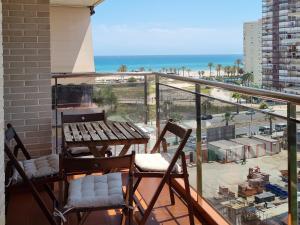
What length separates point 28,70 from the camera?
408 cm

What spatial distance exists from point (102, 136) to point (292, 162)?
1.60 meters

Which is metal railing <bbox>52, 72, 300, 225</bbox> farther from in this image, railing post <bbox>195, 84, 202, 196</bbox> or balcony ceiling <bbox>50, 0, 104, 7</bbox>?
balcony ceiling <bbox>50, 0, 104, 7</bbox>

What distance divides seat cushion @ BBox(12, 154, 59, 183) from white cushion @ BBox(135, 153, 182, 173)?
0.65 metres

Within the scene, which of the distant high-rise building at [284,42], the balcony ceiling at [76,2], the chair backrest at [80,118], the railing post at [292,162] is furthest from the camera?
the balcony ceiling at [76,2]

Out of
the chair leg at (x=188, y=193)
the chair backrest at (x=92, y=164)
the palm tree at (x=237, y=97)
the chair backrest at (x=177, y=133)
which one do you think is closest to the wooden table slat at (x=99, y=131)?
the chair backrest at (x=177, y=133)

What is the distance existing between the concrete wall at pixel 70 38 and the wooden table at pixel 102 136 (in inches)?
258

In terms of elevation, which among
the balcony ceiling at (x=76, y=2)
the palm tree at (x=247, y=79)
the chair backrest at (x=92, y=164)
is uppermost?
the balcony ceiling at (x=76, y=2)

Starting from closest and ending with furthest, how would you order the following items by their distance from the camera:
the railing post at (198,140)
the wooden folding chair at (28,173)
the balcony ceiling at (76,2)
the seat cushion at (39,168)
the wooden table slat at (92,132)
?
1. the wooden folding chair at (28,173)
2. the seat cushion at (39,168)
3. the wooden table slat at (92,132)
4. the railing post at (198,140)
5. the balcony ceiling at (76,2)

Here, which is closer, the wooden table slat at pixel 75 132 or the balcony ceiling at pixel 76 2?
the wooden table slat at pixel 75 132

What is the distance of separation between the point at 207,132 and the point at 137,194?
1110 millimetres

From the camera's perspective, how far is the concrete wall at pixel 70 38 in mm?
9875

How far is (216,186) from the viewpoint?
9.84 ft

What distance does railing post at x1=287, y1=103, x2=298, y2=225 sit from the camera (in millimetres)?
1958

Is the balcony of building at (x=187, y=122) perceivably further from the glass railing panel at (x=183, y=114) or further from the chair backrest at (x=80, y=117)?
the chair backrest at (x=80, y=117)
